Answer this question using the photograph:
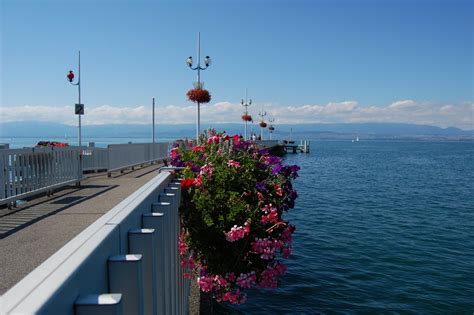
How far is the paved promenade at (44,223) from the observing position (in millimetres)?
4453

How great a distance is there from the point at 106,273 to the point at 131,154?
1619 cm

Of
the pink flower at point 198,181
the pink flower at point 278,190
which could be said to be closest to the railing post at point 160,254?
the pink flower at point 198,181

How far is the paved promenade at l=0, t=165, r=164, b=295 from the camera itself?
14.6ft

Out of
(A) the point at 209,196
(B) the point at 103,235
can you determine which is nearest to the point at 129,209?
(B) the point at 103,235

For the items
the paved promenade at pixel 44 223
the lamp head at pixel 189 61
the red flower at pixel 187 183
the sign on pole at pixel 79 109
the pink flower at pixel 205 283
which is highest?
the lamp head at pixel 189 61

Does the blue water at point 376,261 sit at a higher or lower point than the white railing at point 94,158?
Answer: lower

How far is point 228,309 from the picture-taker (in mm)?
8328

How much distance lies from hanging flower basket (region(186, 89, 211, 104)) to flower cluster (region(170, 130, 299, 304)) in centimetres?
1809

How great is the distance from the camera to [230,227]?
167 inches

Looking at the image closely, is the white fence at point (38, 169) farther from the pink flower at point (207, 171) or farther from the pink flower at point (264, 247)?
the pink flower at point (264, 247)

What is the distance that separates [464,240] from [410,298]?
6880mm

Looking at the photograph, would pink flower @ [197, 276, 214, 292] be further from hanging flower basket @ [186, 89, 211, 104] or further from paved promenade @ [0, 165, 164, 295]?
hanging flower basket @ [186, 89, 211, 104]

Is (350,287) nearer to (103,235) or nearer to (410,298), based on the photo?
(410,298)

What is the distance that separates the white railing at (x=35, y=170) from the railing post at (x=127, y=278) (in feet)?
24.3
